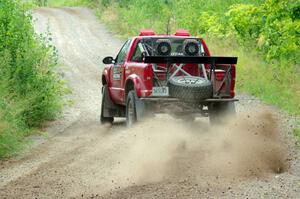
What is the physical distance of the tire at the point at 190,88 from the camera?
1112cm

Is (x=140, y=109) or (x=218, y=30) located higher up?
(x=218, y=30)

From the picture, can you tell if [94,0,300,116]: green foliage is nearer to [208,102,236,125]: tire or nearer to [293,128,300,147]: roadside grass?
[293,128,300,147]: roadside grass

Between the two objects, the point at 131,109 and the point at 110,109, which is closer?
the point at 131,109

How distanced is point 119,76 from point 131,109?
4.32ft

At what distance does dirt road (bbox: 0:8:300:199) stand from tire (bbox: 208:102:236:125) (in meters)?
0.27

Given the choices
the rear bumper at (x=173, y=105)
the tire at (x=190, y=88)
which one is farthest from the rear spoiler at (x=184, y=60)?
the rear bumper at (x=173, y=105)

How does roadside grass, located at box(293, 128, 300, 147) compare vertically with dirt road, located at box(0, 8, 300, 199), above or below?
below

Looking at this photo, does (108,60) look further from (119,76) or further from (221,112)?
(221,112)

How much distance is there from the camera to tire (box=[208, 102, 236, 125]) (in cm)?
1222

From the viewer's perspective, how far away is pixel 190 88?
1112 centimetres

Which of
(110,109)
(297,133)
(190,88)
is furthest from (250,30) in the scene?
(190,88)

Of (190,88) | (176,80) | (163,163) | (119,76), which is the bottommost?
(163,163)

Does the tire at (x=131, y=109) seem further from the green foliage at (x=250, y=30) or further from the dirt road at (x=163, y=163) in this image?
the green foliage at (x=250, y=30)

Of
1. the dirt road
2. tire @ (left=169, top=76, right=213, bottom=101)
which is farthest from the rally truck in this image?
the dirt road
